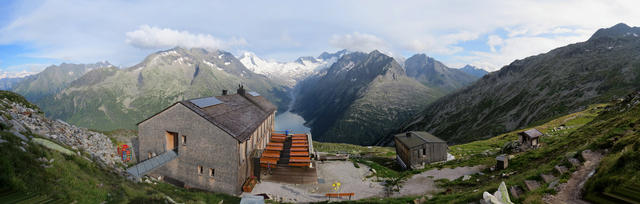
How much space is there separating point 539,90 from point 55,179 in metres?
138

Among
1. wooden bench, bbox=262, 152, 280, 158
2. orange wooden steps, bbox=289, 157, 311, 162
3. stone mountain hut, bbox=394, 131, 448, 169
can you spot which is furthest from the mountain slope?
wooden bench, bbox=262, 152, 280, 158

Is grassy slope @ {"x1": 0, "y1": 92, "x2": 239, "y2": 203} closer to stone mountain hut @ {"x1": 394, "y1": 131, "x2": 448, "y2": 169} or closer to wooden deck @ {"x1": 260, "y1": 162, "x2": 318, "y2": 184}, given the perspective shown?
wooden deck @ {"x1": 260, "y1": 162, "x2": 318, "y2": 184}

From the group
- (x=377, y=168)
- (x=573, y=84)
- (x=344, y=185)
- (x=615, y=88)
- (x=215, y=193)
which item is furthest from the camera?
(x=573, y=84)

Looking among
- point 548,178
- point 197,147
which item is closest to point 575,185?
point 548,178

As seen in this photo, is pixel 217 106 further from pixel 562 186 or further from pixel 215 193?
pixel 562 186

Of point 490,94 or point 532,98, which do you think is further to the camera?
point 490,94

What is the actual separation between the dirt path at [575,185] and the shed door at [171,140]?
35.9 metres

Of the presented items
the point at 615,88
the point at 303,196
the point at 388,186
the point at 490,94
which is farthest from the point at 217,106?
the point at 490,94

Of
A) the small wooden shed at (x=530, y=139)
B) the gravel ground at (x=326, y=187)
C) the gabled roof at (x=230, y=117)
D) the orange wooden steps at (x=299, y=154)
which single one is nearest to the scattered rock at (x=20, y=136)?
the gabled roof at (x=230, y=117)

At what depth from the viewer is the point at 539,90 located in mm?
105500

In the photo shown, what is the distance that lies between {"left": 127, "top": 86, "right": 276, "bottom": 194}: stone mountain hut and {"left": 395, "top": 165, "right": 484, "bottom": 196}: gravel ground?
18964 mm

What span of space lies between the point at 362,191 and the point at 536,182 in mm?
19574

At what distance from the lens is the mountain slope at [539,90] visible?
277ft

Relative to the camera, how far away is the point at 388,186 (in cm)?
3231
